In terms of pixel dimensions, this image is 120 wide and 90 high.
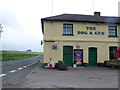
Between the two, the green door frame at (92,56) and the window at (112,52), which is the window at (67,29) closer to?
the green door frame at (92,56)

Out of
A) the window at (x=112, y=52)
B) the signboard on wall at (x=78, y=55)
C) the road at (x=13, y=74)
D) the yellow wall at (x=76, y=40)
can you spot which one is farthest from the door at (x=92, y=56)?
the road at (x=13, y=74)

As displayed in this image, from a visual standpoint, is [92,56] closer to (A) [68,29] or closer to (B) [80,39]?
(B) [80,39]

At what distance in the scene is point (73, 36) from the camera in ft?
67.7

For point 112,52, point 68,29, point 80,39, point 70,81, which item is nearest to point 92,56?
point 80,39

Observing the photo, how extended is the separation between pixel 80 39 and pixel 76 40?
0.53m

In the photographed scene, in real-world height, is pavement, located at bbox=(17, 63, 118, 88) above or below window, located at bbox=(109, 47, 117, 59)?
below

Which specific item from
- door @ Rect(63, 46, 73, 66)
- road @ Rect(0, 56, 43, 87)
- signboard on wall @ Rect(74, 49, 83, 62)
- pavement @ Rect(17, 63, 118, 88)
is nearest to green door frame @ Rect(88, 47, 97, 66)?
signboard on wall @ Rect(74, 49, 83, 62)

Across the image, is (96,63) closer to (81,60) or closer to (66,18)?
(81,60)

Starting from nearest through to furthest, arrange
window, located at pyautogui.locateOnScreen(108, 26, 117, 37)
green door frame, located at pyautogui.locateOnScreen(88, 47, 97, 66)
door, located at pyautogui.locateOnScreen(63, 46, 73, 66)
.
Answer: door, located at pyautogui.locateOnScreen(63, 46, 73, 66) → green door frame, located at pyautogui.locateOnScreen(88, 47, 97, 66) → window, located at pyautogui.locateOnScreen(108, 26, 117, 37)

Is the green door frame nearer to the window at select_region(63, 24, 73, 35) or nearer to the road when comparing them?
the window at select_region(63, 24, 73, 35)

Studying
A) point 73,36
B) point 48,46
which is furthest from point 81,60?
point 48,46

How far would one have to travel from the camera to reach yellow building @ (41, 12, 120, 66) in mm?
20031

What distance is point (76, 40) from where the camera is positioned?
20.5 metres

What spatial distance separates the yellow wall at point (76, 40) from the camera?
19969mm
